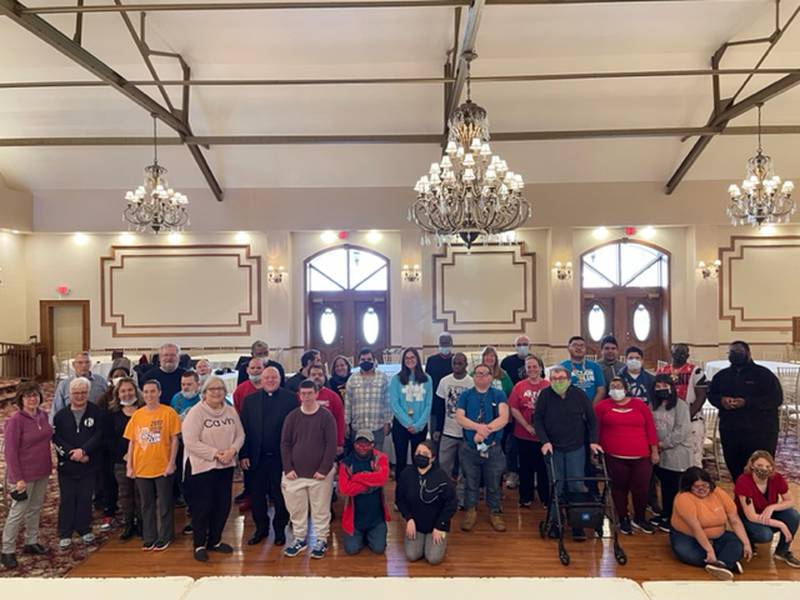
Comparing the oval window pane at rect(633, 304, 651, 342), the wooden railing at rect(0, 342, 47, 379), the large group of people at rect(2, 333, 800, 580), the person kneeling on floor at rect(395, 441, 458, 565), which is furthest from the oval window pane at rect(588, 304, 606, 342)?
the wooden railing at rect(0, 342, 47, 379)

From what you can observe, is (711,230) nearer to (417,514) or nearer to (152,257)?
(417,514)

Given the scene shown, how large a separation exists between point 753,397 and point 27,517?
562 centimetres

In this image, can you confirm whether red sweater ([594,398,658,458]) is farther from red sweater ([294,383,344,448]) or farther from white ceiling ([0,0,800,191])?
white ceiling ([0,0,800,191])

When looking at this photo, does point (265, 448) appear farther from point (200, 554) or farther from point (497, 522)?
point (497, 522)

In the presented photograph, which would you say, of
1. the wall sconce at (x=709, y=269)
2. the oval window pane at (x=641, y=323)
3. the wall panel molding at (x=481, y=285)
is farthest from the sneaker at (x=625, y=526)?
the oval window pane at (x=641, y=323)

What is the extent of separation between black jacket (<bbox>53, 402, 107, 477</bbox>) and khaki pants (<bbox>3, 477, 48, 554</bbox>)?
186 millimetres

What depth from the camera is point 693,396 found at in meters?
4.55

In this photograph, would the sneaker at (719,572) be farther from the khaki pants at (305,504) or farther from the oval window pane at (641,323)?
the oval window pane at (641,323)

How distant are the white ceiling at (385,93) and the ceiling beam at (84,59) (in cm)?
72

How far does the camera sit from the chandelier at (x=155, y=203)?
8.19 m

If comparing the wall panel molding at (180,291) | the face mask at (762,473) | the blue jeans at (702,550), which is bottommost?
the blue jeans at (702,550)

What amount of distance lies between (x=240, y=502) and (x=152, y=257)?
9.14 m

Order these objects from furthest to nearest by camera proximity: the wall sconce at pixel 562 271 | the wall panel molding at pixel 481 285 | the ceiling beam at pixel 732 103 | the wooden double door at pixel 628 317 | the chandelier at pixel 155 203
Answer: the wooden double door at pixel 628 317, the wall panel molding at pixel 481 285, the wall sconce at pixel 562 271, the chandelier at pixel 155 203, the ceiling beam at pixel 732 103

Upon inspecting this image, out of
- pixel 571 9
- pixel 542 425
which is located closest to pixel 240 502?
pixel 542 425
